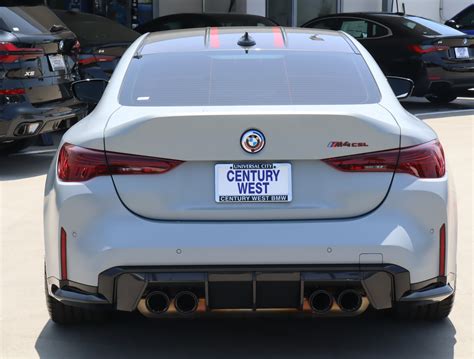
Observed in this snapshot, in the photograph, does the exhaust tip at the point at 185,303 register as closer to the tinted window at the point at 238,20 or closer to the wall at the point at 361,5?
the tinted window at the point at 238,20

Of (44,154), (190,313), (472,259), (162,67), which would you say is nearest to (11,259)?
(162,67)

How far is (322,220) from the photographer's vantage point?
3.85 m

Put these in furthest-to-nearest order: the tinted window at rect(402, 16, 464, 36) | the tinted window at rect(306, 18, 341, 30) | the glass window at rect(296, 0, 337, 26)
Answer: the glass window at rect(296, 0, 337, 26) → the tinted window at rect(306, 18, 341, 30) → the tinted window at rect(402, 16, 464, 36)

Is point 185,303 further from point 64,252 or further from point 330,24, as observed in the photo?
point 330,24

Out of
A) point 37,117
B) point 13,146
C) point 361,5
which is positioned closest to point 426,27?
point 13,146

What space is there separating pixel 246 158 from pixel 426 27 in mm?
11682

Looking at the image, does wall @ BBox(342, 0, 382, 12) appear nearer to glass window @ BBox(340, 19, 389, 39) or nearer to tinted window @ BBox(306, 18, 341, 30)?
tinted window @ BBox(306, 18, 341, 30)

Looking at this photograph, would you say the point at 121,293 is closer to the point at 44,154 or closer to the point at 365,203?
the point at 365,203

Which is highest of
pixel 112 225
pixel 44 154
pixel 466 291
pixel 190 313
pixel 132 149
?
pixel 132 149

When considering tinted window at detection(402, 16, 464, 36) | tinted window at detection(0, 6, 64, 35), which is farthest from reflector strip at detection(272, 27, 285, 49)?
tinted window at detection(402, 16, 464, 36)

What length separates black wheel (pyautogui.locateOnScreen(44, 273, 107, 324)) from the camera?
14.8 ft

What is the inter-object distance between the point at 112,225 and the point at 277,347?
1034 mm

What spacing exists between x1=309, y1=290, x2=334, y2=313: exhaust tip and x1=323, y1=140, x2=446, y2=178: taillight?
50cm

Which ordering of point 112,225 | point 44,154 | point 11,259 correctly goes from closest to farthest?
point 112,225
point 11,259
point 44,154
